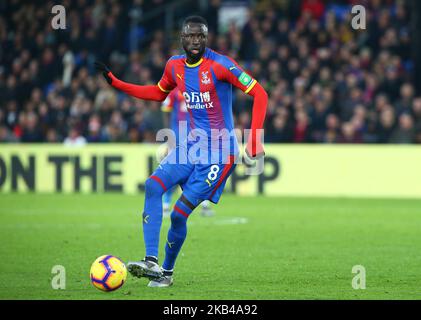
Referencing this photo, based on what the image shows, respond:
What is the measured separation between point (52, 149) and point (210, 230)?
7.47 metres

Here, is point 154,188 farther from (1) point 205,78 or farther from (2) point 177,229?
(1) point 205,78

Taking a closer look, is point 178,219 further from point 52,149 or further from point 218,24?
point 218,24

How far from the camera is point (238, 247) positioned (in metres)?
Result: 11.7

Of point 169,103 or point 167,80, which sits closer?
point 167,80

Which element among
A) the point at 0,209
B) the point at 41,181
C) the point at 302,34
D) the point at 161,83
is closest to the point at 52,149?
the point at 41,181

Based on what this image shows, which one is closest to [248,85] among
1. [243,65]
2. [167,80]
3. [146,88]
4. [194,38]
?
[194,38]

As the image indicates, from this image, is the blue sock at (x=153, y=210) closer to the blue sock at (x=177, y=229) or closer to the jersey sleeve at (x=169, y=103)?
the blue sock at (x=177, y=229)

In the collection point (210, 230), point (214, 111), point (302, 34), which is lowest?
point (210, 230)

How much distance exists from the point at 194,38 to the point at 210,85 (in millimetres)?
444

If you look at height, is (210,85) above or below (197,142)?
above

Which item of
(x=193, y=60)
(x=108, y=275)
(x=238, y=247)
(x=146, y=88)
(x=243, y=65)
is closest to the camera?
(x=108, y=275)

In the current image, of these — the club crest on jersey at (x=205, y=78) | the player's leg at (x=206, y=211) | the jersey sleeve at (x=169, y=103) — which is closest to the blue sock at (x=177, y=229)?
the club crest on jersey at (x=205, y=78)

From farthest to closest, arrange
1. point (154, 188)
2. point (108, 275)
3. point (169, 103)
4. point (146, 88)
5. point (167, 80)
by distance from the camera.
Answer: point (169, 103) < point (146, 88) < point (167, 80) < point (154, 188) < point (108, 275)

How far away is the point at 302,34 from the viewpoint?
2247 centimetres
